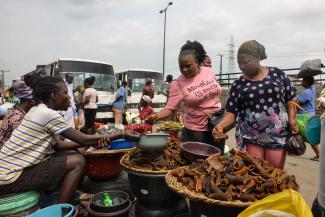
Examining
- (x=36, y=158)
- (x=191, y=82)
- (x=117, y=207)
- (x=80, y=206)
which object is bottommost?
(x=80, y=206)

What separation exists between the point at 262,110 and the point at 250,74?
1.18 feet

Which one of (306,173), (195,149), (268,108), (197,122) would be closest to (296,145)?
(268,108)

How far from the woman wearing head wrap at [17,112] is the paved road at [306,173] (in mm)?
3971

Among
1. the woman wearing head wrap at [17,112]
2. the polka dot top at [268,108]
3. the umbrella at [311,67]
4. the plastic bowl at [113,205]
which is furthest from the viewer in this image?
the umbrella at [311,67]

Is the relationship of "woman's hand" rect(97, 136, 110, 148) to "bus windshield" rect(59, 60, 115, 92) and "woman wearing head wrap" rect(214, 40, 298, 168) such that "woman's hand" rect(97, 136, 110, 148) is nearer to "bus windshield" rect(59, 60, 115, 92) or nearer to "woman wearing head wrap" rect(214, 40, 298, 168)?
"woman wearing head wrap" rect(214, 40, 298, 168)

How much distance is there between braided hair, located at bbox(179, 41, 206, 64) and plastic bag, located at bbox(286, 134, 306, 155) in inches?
53.5

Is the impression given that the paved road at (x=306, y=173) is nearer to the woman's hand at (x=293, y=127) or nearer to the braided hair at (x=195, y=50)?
the woman's hand at (x=293, y=127)

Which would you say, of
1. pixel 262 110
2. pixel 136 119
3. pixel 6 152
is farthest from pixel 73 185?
pixel 136 119

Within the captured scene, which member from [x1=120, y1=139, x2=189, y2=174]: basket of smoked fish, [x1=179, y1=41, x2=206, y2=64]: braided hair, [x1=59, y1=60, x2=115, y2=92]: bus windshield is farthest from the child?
[x1=59, y1=60, x2=115, y2=92]: bus windshield

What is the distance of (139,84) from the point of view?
13.5 meters

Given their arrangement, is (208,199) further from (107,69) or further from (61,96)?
(107,69)

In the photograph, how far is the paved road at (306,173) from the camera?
448cm

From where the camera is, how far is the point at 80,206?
11.0ft

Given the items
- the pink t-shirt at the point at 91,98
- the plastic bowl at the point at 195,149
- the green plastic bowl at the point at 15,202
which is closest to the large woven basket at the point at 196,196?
the plastic bowl at the point at 195,149
